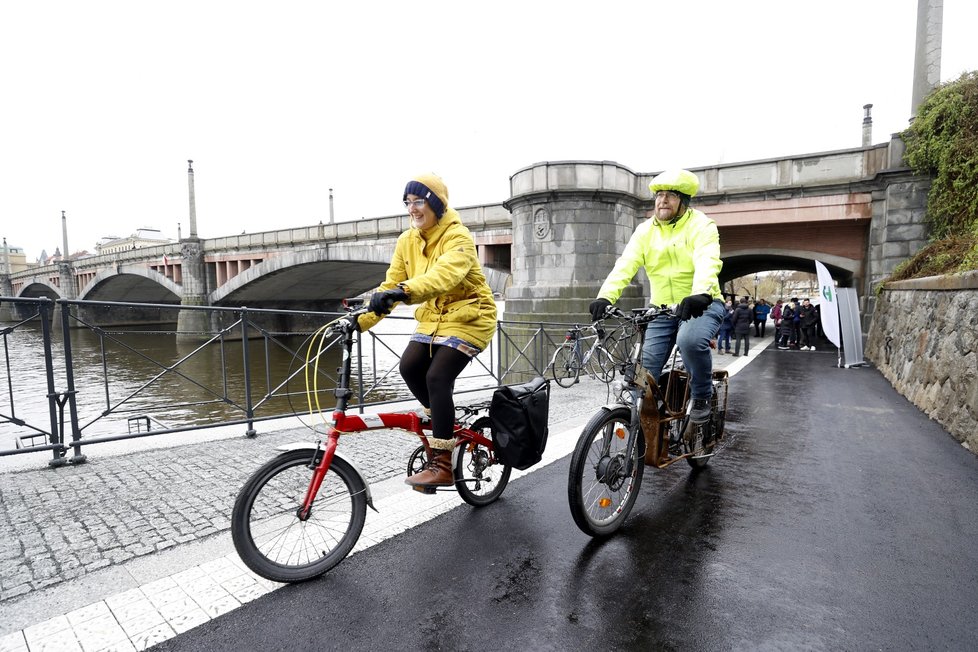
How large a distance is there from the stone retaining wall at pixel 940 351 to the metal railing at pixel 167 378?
4366 mm

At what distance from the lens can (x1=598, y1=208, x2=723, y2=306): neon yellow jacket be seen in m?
3.10

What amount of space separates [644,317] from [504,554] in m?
1.43

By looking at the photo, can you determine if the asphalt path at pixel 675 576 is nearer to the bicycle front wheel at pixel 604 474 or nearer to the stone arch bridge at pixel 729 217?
the bicycle front wheel at pixel 604 474

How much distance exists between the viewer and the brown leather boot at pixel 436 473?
2.65 meters

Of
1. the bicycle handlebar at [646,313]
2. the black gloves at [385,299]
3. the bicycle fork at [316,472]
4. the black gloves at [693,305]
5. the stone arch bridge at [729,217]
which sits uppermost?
the stone arch bridge at [729,217]

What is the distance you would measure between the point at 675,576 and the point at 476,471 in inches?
46.4

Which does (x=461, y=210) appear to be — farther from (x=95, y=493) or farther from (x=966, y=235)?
(x=95, y=493)

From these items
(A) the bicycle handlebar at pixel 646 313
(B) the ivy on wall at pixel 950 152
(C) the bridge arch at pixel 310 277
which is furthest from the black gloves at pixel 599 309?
(C) the bridge arch at pixel 310 277

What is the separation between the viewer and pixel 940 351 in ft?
20.3

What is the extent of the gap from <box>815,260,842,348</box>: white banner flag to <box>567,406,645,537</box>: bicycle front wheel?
10.0 meters

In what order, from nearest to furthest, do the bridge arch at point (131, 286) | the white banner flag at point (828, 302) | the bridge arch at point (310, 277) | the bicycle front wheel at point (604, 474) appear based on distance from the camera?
the bicycle front wheel at point (604, 474) → the white banner flag at point (828, 302) → the bridge arch at point (310, 277) → the bridge arch at point (131, 286)

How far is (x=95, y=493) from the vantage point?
10.9 ft

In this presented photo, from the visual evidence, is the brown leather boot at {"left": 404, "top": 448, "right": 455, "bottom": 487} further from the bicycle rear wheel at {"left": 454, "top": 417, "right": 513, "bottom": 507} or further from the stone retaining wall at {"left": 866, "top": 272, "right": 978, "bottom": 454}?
the stone retaining wall at {"left": 866, "top": 272, "right": 978, "bottom": 454}

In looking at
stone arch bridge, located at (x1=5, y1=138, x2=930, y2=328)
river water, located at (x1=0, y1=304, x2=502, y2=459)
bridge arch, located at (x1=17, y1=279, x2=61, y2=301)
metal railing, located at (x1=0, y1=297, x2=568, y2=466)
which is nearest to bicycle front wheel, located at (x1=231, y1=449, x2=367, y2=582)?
metal railing, located at (x1=0, y1=297, x2=568, y2=466)
